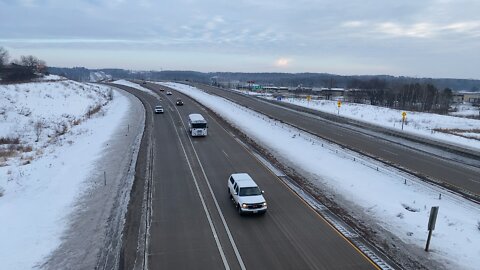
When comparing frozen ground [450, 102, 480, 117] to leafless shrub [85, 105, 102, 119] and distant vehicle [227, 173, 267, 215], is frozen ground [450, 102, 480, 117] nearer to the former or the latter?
leafless shrub [85, 105, 102, 119]

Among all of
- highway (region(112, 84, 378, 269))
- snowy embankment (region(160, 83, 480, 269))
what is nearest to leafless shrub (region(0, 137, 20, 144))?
highway (region(112, 84, 378, 269))

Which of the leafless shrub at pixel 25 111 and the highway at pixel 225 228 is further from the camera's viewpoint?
the leafless shrub at pixel 25 111

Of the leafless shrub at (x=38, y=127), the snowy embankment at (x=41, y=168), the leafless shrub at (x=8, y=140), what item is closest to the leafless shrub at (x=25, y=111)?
the snowy embankment at (x=41, y=168)

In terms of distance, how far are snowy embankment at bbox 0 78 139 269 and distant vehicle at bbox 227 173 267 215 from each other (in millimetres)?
6453

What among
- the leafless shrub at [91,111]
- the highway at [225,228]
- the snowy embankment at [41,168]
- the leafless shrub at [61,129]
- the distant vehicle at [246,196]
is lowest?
the leafless shrub at [61,129]

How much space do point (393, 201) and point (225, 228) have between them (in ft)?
32.4

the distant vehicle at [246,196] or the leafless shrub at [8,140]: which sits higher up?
the distant vehicle at [246,196]

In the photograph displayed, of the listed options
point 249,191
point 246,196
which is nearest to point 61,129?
point 249,191

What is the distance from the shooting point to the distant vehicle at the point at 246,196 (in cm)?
Result: 1858

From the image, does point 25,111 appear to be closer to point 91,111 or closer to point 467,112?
point 91,111

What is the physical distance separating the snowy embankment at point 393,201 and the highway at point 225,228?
2.73 metres

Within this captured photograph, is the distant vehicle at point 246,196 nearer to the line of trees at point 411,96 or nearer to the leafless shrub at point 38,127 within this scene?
the leafless shrub at point 38,127

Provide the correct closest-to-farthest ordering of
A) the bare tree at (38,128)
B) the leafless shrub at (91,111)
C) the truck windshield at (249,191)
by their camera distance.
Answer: the truck windshield at (249,191) → the bare tree at (38,128) → the leafless shrub at (91,111)

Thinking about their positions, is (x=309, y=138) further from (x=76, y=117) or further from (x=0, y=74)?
(x=0, y=74)
